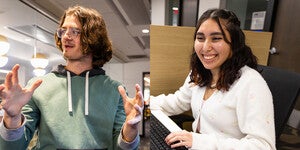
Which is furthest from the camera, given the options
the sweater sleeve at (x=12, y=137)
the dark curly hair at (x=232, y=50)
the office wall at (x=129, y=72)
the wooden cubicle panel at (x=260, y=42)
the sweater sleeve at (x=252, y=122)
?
the office wall at (x=129, y=72)

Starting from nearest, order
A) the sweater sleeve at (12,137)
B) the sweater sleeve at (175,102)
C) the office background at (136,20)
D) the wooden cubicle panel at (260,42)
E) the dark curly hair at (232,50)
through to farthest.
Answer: the sweater sleeve at (12,137), the dark curly hair at (232,50), the sweater sleeve at (175,102), the wooden cubicle panel at (260,42), the office background at (136,20)

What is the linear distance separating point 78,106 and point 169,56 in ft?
2.36

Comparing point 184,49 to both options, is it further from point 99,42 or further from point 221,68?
point 99,42

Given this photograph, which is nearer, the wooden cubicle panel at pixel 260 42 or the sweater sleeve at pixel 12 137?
the sweater sleeve at pixel 12 137

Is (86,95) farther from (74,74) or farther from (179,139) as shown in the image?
(179,139)

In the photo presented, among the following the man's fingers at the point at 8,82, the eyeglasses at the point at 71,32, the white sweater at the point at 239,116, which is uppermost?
the eyeglasses at the point at 71,32

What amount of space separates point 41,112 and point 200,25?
2.97ft

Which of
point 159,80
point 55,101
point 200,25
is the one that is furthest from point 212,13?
point 55,101

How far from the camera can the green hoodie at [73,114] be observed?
944 mm

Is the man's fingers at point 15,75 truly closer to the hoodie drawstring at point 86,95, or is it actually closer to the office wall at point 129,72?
the hoodie drawstring at point 86,95

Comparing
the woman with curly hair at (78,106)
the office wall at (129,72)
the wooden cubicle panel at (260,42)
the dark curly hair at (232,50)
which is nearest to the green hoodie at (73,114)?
the woman with curly hair at (78,106)

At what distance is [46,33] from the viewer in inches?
141

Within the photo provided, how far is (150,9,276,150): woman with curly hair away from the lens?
75 centimetres

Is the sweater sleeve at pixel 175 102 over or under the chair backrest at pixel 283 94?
under
